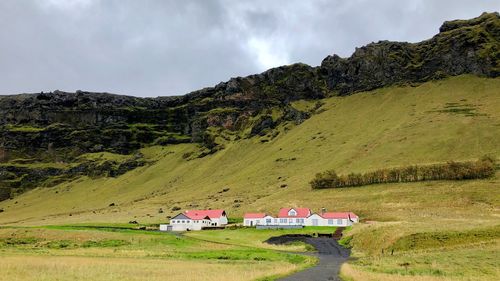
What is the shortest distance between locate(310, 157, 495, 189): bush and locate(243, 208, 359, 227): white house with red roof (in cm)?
3074

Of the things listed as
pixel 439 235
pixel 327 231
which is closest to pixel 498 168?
pixel 327 231

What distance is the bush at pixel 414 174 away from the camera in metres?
121

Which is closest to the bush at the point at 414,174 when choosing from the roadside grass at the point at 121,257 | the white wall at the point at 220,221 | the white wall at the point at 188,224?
the white wall at the point at 220,221

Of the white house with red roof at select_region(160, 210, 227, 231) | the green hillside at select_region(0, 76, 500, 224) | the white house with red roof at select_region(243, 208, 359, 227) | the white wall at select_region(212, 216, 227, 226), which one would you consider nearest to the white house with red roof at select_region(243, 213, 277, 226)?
the white house with red roof at select_region(243, 208, 359, 227)

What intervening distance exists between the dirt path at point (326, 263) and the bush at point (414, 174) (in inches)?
2359

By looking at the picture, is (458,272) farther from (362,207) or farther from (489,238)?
(362,207)

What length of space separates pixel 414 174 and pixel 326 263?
94.6 metres

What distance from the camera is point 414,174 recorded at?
13288cm

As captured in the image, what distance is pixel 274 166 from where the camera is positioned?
189500 mm

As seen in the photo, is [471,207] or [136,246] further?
[471,207]

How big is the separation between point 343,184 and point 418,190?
27.8 m

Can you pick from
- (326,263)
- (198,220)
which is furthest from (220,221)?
(326,263)

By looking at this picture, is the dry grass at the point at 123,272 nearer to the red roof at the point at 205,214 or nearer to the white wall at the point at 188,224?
the white wall at the point at 188,224

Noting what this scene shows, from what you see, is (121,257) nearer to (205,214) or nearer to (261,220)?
(261,220)
